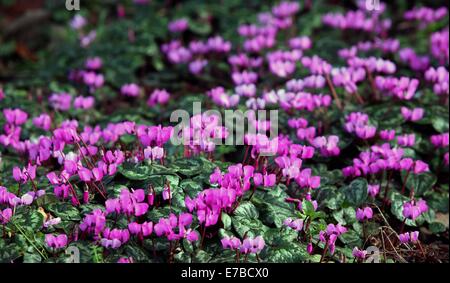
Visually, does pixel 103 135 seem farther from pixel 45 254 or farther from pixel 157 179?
pixel 45 254

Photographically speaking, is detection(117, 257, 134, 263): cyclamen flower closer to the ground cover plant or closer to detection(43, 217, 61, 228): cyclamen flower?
the ground cover plant

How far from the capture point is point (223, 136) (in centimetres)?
382

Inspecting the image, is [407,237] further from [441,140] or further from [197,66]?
[197,66]

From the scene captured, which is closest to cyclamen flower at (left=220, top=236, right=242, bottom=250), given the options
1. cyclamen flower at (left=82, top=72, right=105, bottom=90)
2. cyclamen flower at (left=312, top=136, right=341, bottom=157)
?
cyclamen flower at (left=312, top=136, right=341, bottom=157)

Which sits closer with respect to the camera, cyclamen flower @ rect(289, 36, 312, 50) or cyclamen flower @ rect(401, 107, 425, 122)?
cyclamen flower @ rect(401, 107, 425, 122)

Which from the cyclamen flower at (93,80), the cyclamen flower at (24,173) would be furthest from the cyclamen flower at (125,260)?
the cyclamen flower at (93,80)

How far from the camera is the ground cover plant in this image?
325cm

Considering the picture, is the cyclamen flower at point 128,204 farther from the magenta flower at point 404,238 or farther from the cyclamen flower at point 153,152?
the magenta flower at point 404,238

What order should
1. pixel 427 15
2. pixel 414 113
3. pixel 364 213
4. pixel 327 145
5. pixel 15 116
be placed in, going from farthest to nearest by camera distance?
pixel 427 15 < pixel 414 113 < pixel 15 116 < pixel 327 145 < pixel 364 213

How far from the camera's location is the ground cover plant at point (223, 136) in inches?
128

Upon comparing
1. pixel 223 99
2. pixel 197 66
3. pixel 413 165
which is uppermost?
pixel 197 66

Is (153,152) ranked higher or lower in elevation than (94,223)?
higher

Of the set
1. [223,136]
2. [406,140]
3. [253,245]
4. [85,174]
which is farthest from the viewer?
[406,140]

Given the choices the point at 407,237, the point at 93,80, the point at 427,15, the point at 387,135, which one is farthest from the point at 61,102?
the point at 427,15
